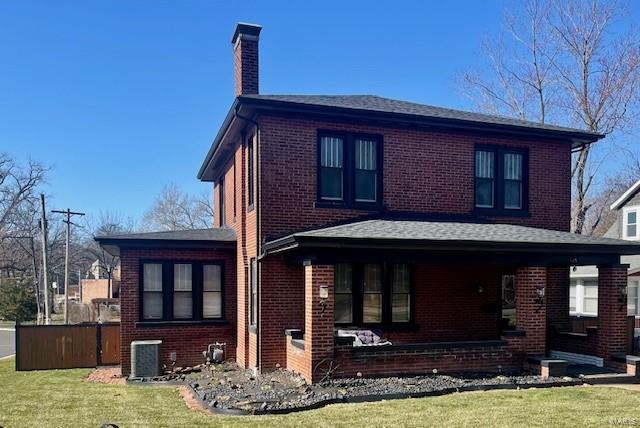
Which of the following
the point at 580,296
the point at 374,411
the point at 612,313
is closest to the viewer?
the point at 374,411

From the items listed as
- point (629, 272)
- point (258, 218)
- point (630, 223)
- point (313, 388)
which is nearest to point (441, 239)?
point (313, 388)

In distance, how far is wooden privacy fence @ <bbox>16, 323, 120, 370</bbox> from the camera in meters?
15.0

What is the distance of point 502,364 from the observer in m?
11.5

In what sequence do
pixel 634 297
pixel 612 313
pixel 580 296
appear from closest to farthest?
1. pixel 612 313
2. pixel 634 297
3. pixel 580 296

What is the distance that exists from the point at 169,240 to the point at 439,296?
7.04 m

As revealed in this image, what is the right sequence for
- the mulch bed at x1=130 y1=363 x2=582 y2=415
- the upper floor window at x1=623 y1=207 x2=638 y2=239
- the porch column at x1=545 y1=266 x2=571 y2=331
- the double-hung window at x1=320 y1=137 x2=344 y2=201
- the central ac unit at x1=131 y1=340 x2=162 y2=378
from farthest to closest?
1. the upper floor window at x1=623 y1=207 x2=638 y2=239
2. the porch column at x1=545 y1=266 x2=571 y2=331
3. the double-hung window at x1=320 y1=137 x2=344 y2=201
4. the central ac unit at x1=131 y1=340 x2=162 y2=378
5. the mulch bed at x1=130 y1=363 x2=582 y2=415

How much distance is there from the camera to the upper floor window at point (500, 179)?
14.3m

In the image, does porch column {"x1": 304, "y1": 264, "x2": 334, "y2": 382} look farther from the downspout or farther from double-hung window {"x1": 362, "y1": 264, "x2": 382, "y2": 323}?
double-hung window {"x1": 362, "y1": 264, "x2": 382, "y2": 323}

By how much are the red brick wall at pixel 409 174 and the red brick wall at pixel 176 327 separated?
9.94 feet

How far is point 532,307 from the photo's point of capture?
38.7 ft

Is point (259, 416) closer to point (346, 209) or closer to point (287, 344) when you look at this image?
point (287, 344)

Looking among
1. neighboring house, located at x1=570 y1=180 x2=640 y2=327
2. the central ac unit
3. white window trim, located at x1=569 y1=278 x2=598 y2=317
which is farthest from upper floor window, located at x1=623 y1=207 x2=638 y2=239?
the central ac unit

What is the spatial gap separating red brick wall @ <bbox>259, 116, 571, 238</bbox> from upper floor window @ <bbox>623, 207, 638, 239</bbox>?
32.7ft

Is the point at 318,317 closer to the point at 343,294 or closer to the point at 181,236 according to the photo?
the point at 343,294
